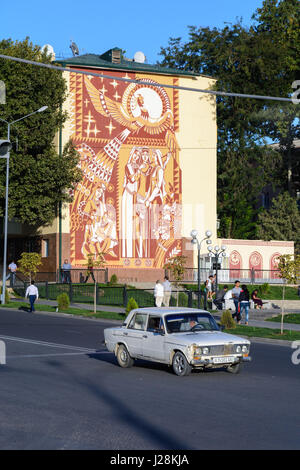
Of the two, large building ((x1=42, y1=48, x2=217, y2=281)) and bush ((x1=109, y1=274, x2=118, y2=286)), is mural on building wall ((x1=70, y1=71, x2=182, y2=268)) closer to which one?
large building ((x1=42, y1=48, x2=217, y2=281))

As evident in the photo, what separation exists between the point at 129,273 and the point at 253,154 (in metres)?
18.7

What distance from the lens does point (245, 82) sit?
65250 mm

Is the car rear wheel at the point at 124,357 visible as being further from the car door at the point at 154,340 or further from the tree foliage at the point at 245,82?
the tree foliage at the point at 245,82

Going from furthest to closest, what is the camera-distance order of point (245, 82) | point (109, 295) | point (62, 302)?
point (245, 82) → point (109, 295) → point (62, 302)

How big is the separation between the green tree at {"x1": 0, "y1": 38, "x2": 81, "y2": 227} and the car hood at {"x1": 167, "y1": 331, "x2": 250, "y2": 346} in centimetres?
3770

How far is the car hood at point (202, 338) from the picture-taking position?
1502cm

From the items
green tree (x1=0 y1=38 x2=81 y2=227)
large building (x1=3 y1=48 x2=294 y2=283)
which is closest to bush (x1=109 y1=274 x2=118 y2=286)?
large building (x1=3 y1=48 x2=294 y2=283)

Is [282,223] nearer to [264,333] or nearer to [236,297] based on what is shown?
[236,297]

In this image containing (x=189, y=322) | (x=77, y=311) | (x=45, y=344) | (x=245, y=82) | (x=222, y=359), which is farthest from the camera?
(x=245, y=82)

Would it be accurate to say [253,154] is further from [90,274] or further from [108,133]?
[90,274]

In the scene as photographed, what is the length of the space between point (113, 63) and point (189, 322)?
45.0 metres

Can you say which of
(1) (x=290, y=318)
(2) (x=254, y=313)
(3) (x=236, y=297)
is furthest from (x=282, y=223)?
(3) (x=236, y=297)

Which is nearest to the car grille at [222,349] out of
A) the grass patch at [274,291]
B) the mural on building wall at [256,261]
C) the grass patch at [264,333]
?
the grass patch at [264,333]

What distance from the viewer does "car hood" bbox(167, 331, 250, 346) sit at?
15.0 meters
